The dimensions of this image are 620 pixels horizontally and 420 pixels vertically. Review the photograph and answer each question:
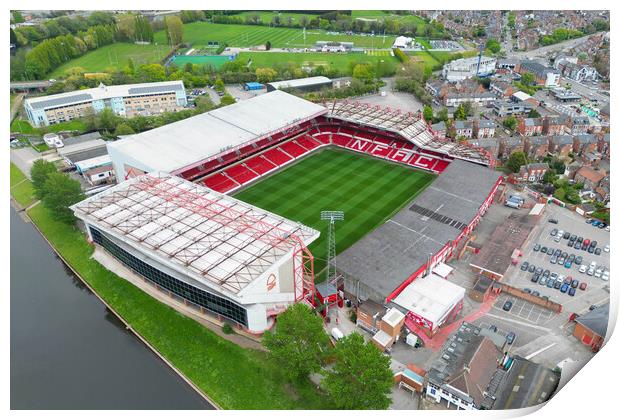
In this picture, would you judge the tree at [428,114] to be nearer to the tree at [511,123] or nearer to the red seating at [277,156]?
the tree at [511,123]

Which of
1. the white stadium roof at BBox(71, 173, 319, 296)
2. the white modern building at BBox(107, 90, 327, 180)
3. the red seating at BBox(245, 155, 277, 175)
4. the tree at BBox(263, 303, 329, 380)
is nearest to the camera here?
the tree at BBox(263, 303, 329, 380)

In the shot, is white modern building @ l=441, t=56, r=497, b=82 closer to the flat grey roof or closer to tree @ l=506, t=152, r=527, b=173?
tree @ l=506, t=152, r=527, b=173

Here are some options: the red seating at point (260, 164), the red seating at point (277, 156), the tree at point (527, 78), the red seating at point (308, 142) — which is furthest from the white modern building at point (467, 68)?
the red seating at point (260, 164)

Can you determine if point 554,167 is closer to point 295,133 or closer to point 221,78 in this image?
point 295,133

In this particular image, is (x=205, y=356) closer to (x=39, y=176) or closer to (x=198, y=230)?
(x=198, y=230)

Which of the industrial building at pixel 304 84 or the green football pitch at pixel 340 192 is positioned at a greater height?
the industrial building at pixel 304 84

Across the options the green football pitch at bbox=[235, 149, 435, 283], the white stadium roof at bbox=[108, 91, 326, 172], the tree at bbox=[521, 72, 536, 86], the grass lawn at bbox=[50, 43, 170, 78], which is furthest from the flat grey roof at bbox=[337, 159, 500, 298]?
the grass lawn at bbox=[50, 43, 170, 78]

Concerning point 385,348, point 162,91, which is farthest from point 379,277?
point 162,91

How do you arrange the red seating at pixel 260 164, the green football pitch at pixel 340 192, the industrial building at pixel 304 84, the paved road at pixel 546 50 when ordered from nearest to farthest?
the green football pitch at pixel 340 192
the red seating at pixel 260 164
the industrial building at pixel 304 84
the paved road at pixel 546 50
